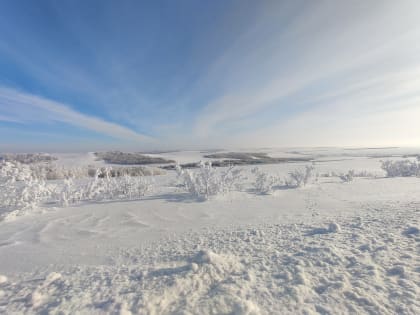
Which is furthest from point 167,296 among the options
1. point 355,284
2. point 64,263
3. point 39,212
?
point 39,212

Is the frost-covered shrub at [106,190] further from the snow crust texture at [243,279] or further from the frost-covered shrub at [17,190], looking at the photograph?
the snow crust texture at [243,279]

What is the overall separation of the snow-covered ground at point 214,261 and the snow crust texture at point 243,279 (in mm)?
11

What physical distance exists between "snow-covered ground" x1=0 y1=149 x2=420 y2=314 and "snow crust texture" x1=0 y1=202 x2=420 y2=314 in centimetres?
1

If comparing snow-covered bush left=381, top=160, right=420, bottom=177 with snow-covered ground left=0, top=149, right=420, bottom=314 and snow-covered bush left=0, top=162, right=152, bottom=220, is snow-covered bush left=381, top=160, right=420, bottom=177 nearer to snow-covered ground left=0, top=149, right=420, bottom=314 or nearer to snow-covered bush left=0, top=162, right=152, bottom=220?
snow-covered ground left=0, top=149, right=420, bottom=314

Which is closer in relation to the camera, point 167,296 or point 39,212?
point 167,296

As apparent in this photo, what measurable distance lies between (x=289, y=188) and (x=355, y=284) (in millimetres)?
5379

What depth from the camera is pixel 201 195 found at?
6.01 m

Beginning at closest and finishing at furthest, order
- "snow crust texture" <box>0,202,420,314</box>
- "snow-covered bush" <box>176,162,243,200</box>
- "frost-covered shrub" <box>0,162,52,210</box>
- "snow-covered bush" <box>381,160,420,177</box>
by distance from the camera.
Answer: "snow crust texture" <box>0,202,420,314</box> < "frost-covered shrub" <box>0,162,52,210</box> < "snow-covered bush" <box>176,162,243,200</box> < "snow-covered bush" <box>381,160,420,177</box>

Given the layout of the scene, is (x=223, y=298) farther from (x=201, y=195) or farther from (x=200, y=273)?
(x=201, y=195)

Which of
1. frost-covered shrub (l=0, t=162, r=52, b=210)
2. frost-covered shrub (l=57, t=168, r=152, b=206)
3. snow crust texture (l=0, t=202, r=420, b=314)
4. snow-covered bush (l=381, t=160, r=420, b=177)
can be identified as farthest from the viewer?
snow-covered bush (l=381, t=160, r=420, b=177)

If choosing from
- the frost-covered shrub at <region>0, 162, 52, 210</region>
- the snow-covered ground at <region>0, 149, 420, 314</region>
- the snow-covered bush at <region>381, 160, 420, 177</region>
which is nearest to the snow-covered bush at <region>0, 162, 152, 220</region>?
the frost-covered shrub at <region>0, 162, 52, 210</region>

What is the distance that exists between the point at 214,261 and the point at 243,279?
403 mm

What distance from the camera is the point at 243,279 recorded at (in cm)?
218

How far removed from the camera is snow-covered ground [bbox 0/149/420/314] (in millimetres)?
1859
